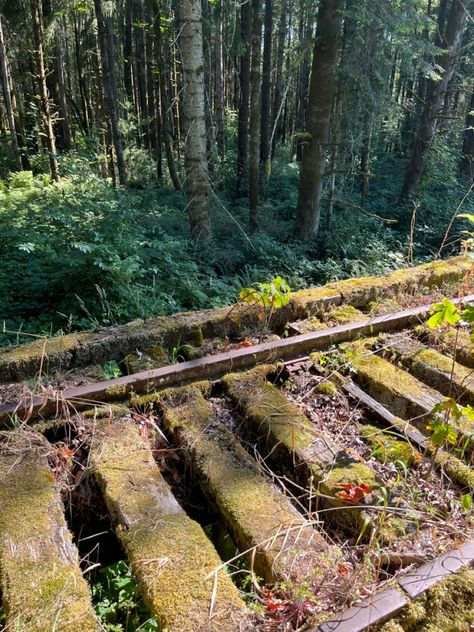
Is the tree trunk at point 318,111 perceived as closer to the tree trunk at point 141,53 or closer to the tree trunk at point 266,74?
the tree trunk at point 266,74

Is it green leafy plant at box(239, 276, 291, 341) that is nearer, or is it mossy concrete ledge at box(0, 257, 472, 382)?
→ mossy concrete ledge at box(0, 257, 472, 382)

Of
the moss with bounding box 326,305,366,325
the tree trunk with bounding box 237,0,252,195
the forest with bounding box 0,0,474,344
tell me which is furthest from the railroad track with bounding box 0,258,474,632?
the tree trunk with bounding box 237,0,252,195

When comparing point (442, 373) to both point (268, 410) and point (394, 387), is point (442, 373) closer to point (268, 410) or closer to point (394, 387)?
point (394, 387)

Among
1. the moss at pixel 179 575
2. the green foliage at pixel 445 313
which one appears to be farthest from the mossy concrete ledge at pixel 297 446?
the green foliage at pixel 445 313

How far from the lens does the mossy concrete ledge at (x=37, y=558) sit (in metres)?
1.61

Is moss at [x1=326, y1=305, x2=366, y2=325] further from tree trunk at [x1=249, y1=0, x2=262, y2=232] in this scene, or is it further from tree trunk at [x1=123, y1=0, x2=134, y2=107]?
tree trunk at [x1=123, y1=0, x2=134, y2=107]

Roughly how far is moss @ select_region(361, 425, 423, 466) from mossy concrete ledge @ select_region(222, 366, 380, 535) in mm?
196

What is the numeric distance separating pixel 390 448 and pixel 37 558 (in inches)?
75.8

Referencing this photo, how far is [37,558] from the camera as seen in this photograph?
1.83 m

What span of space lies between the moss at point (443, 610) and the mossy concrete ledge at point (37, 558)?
1157 millimetres

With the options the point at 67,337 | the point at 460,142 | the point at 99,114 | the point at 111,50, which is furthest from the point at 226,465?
the point at 460,142

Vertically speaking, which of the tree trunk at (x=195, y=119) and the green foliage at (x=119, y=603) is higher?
the tree trunk at (x=195, y=119)

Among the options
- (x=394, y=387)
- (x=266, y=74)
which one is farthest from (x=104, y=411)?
(x=266, y=74)

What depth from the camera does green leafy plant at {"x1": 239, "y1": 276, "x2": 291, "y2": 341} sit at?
3.59m
